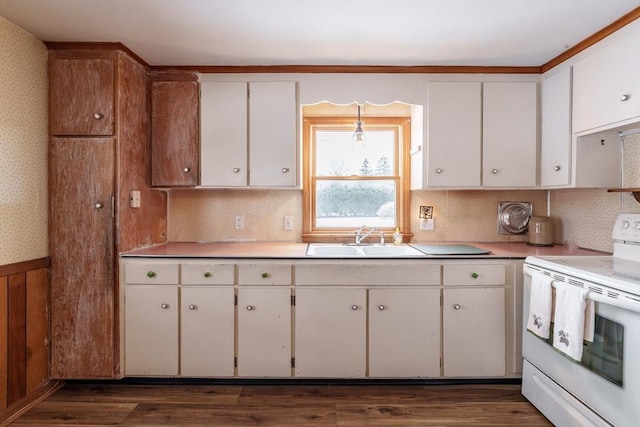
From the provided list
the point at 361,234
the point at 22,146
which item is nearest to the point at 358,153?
the point at 361,234

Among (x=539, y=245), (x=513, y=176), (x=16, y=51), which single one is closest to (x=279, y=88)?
(x=16, y=51)

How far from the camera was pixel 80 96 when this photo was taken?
246 cm

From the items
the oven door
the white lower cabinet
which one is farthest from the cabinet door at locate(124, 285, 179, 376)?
the oven door

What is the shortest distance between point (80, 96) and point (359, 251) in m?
2.10

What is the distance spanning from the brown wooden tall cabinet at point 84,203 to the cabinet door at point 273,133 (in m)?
0.88

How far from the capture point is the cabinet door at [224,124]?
2807 millimetres

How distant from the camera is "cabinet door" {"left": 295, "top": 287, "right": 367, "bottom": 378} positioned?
249 cm

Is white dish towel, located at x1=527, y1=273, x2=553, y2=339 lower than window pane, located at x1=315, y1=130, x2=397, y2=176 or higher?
lower

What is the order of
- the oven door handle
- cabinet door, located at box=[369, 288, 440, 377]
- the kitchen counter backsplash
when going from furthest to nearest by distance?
1. the kitchen counter backsplash
2. cabinet door, located at box=[369, 288, 440, 377]
3. the oven door handle

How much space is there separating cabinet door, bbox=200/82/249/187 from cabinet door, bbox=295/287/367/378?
109 cm

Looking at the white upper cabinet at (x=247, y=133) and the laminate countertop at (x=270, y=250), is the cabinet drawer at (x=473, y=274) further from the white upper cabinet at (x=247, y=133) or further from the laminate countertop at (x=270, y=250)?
the white upper cabinet at (x=247, y=133)

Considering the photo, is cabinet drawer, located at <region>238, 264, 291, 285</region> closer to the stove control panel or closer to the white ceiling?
the white ceiling

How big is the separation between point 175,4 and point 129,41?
64 cm

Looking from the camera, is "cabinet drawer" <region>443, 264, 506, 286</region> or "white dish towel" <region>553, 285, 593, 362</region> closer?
"white dish towel" <region>553, 285, 593, 362</region>
